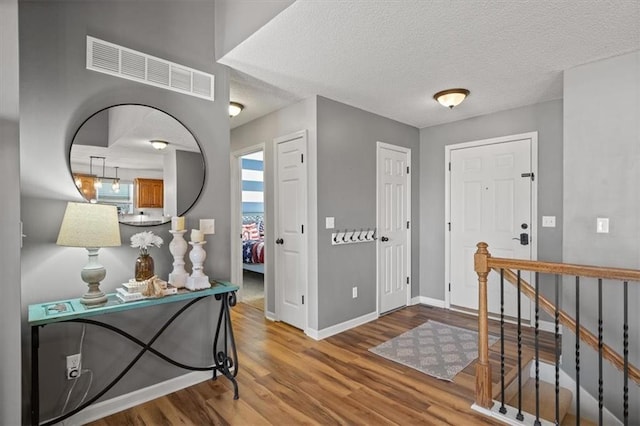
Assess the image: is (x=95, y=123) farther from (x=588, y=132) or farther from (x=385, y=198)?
(x=588, y=132)

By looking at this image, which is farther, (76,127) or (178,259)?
(178,259)

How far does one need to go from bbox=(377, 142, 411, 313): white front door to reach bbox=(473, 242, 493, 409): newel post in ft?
6.11

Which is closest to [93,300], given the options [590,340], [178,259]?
[178,259]

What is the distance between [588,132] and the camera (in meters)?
2.63

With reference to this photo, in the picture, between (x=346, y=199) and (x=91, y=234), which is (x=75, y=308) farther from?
(x=346, y=199)

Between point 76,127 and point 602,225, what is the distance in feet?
12.3

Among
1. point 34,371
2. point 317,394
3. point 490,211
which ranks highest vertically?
point 490,211

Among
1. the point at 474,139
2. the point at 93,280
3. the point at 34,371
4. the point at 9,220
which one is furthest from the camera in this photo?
the point at 474,139

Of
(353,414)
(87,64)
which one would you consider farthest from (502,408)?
(87,64)

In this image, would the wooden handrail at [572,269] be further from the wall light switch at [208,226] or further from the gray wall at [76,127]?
the gray wall at [76,127]

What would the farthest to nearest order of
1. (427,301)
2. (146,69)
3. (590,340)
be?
(427,301) → (146,69) → (590,340)

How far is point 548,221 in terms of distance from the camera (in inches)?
144

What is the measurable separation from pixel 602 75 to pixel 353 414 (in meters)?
3.11

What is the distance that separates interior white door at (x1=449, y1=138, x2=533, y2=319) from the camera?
150 inches
